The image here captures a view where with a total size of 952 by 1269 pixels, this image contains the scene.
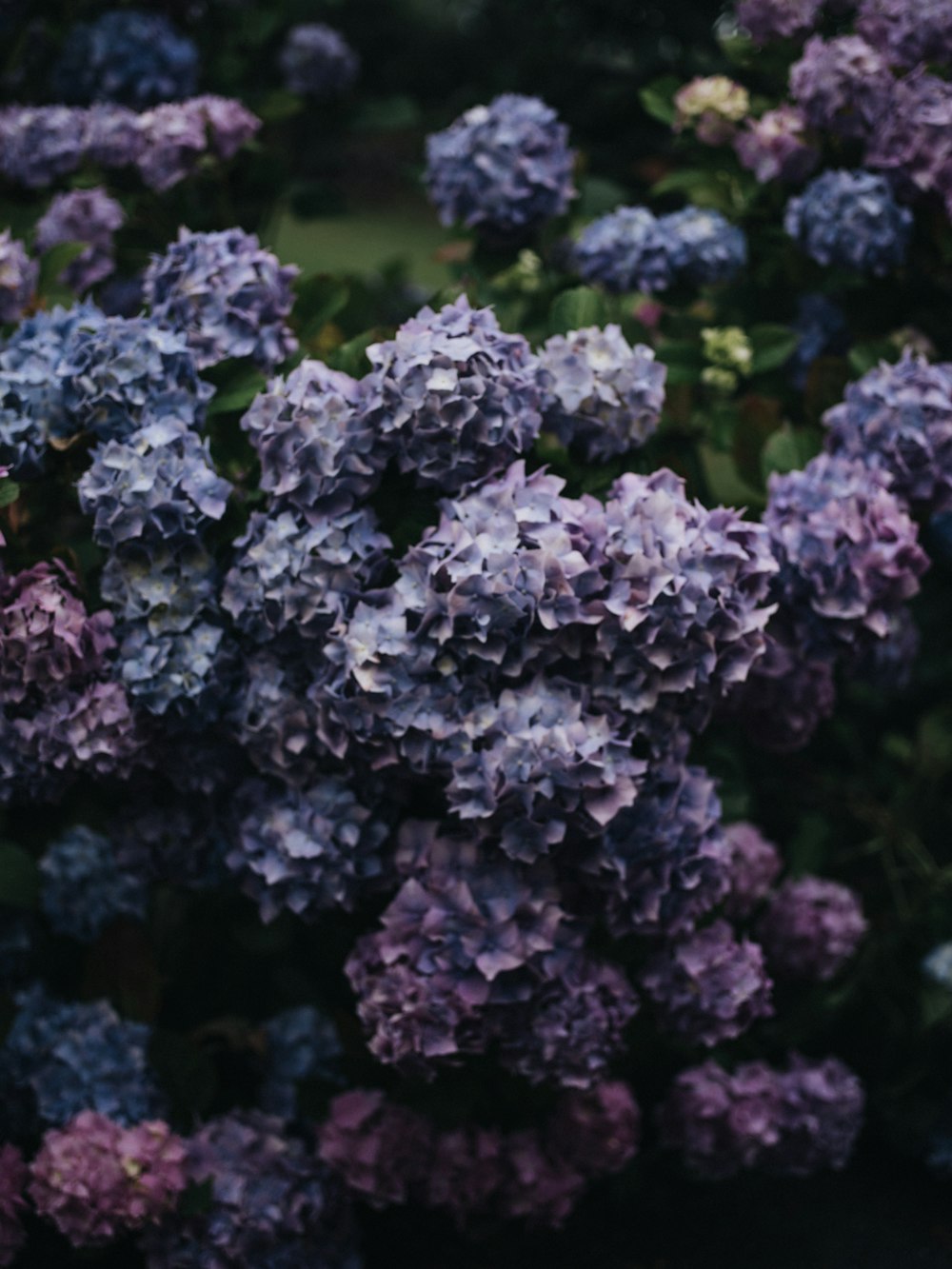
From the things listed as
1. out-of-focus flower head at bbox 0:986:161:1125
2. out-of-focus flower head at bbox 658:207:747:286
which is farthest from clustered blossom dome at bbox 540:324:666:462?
out-of-focus flower head at bbox 0:986:161:1125

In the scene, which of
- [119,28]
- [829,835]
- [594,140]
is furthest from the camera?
[594,140]

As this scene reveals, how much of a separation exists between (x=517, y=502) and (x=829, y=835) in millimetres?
1250

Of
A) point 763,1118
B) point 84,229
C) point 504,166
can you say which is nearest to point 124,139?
point 84,229

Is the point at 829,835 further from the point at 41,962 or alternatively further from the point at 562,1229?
the point at 41,962

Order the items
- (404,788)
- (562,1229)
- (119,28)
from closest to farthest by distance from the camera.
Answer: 1. (404,788)
2. (562,1229)
3. (119,28)

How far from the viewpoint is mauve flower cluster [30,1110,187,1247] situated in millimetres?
1974

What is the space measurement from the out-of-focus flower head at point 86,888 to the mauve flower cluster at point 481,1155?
1.47ft

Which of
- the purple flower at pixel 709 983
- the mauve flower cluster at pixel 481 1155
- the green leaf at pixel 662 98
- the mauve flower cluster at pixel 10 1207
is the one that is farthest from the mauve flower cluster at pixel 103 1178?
the green leaf at pixel 662 98

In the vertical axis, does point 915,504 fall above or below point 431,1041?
above

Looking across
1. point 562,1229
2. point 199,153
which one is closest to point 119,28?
point 199,153

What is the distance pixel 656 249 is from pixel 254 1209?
155 centimetres

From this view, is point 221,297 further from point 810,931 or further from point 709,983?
point 810,931

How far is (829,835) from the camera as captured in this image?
280cm

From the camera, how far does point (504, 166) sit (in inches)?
97.1
